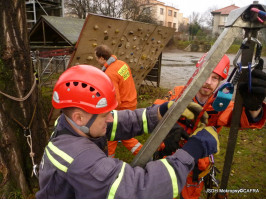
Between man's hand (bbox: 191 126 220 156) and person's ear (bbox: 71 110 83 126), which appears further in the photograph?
person's ear (bbox: 71 110 83 126)

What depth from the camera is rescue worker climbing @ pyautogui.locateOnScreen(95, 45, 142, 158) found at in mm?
3914

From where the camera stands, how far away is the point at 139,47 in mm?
6625

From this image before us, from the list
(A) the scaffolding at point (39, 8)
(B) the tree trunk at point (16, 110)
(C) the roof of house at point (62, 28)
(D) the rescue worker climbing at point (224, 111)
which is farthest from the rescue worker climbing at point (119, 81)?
(A) the scaffolding at point (39, 8)

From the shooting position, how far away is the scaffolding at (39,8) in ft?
39.9

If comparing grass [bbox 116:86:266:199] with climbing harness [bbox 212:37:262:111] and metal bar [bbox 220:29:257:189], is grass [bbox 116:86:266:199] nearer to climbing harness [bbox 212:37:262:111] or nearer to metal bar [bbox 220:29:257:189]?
metal bar [bbox 220:29:257:189]

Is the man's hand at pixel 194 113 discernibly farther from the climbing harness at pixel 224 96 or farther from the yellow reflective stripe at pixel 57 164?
the yellow reflective stripe at pixel 57 164

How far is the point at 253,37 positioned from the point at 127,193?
1171mm

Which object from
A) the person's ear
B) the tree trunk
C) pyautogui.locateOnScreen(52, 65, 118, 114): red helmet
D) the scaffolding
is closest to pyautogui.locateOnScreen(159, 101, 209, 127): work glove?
pyautogui.locateOnScreen(52, 65, 118, 114): red helmet

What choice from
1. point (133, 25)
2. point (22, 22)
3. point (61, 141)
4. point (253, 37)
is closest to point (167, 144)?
point (61, 141)

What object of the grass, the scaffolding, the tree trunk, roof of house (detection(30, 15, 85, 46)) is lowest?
the grass

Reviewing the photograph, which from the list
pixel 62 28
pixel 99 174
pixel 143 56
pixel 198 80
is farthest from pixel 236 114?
pixel 62 28

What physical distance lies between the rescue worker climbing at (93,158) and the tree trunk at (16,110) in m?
1.55

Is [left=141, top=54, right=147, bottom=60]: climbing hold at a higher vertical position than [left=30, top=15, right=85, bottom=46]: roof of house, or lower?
lower

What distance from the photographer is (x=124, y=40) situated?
5.69m
